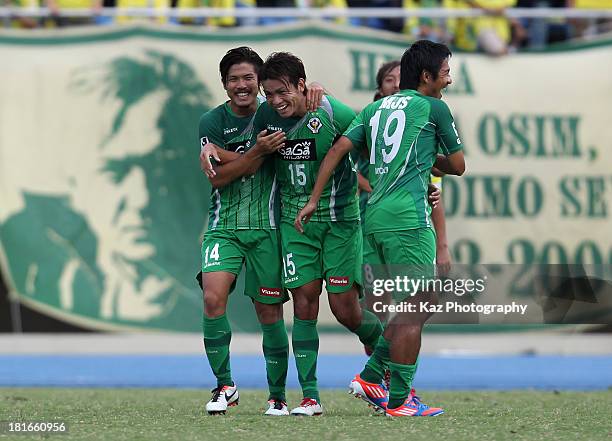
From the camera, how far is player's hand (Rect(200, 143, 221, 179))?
25.6 feet

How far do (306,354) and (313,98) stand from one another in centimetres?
155

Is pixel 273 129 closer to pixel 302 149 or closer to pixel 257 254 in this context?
pixel 302 149

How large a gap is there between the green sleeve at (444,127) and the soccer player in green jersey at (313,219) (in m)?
0.71

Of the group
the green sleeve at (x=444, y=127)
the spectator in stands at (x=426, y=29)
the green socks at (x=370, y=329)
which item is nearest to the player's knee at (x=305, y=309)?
the green socks at (x=370, y=329)

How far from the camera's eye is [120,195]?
13.6 metres

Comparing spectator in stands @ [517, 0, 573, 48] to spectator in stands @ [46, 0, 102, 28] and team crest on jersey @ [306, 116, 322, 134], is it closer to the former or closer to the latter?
spectator in stands @ [46, 0, 102, 28]

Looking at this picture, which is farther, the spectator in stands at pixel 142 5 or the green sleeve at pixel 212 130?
the spectator in stands at pixel 142 5

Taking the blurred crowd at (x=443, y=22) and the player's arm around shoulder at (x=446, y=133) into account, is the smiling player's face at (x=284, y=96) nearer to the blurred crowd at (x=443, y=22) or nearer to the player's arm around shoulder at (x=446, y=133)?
the player's arm around shoulder at (x=446, y=133)

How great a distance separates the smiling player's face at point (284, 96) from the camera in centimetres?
767

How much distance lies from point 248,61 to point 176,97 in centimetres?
586

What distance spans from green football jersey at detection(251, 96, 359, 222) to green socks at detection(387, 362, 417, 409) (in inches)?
43.9

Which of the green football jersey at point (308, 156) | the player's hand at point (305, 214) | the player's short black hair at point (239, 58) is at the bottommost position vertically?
the player's hand at point (305, 214)

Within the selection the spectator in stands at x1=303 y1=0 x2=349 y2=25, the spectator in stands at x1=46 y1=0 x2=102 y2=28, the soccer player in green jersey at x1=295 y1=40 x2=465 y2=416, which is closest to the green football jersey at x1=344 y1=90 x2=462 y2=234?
the soccer player in green jersey at x1=295 y1=40 x2=465 y2=416

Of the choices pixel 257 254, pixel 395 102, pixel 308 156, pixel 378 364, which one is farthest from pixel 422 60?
pixel 378 364
